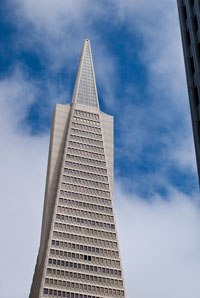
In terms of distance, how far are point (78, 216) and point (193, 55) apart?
128582 mm

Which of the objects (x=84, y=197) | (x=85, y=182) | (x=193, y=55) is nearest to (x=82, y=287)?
(x=84, y=197)

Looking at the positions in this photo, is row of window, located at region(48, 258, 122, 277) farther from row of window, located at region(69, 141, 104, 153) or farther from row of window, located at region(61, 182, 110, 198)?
row of window, located at region(69, 141, 104, 153)

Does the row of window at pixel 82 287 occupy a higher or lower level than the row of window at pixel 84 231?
lower

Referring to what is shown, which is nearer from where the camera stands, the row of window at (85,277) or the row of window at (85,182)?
the row of window at (85,277)

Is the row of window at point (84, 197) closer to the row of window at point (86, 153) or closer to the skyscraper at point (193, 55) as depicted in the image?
the row of window at point (86, 153)

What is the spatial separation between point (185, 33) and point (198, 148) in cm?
1501

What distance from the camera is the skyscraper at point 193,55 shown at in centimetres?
4678

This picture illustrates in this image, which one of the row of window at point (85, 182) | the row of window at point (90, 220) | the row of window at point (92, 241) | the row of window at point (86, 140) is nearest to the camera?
the row of window at point (92, 241)

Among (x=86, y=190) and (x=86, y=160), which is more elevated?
(x=86, y=160)

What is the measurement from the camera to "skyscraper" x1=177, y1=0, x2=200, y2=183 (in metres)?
46.8

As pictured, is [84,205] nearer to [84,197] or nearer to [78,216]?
[84,197]

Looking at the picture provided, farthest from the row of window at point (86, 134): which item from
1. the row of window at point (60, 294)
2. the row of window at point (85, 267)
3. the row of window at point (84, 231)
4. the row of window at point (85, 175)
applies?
the row of window at point (60, 294)

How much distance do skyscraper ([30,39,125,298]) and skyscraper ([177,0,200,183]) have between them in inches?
4548

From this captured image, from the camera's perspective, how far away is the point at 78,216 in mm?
171250
